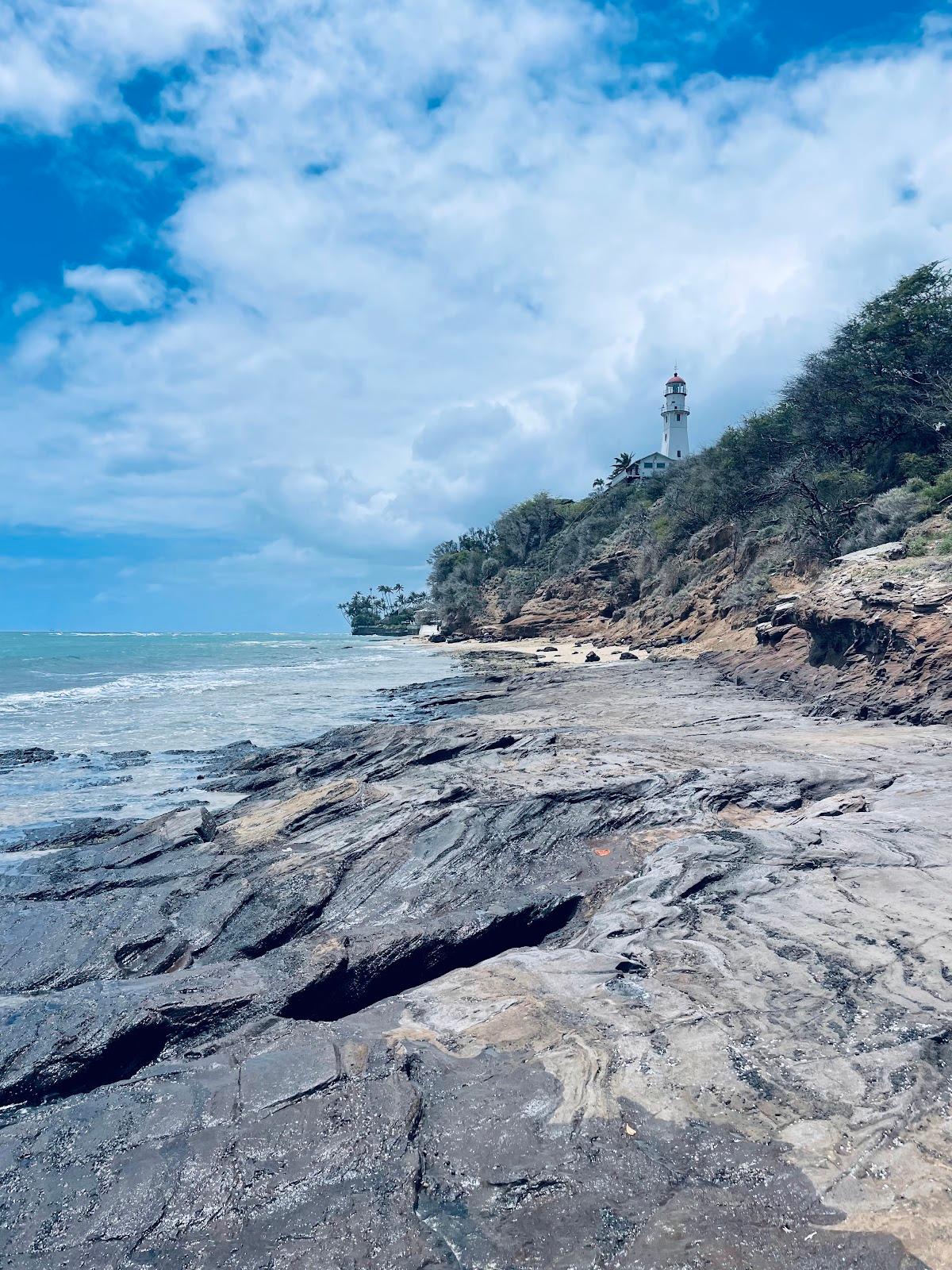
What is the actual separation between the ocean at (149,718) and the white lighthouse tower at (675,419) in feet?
138

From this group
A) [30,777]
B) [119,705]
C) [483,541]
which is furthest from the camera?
[483,541]

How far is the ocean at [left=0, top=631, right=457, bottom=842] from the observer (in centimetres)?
1173

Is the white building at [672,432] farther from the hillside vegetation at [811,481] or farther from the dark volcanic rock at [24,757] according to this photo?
the dark volcanic rock at [24,757]

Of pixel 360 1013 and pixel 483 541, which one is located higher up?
pixel 483 541

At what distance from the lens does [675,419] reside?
241 ft

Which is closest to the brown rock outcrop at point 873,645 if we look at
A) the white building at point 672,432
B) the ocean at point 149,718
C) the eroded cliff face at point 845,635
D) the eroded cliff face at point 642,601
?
the eroded cliff face at point 845,635

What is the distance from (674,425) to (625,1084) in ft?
253

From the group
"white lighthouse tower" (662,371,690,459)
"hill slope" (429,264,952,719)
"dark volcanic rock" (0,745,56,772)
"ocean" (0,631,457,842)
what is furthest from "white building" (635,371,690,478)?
"dark volcanic rock" (0,745,56,772)

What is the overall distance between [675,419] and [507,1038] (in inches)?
3033

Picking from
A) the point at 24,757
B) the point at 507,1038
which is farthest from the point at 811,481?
the point at 507,1038

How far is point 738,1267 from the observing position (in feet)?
7.65

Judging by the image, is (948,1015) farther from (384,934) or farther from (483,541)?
(483,541)

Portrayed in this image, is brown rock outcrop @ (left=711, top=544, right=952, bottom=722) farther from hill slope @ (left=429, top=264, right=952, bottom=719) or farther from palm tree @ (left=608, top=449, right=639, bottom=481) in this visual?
palm tree @ (left=608, top=449, right=639, bottom=481)

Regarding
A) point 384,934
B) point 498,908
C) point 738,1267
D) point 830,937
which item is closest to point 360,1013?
point 384,934
